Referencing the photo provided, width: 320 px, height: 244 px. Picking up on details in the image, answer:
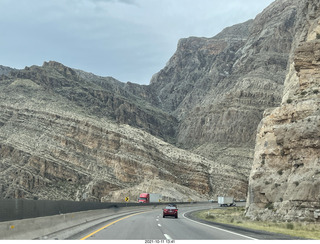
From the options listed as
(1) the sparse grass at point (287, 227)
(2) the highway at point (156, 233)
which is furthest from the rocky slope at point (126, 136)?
(2) the highway at point (156, 233)

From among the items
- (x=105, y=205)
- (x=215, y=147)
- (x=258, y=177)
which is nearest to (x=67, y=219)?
(x=105, y=205)

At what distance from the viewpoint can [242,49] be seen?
608 ft

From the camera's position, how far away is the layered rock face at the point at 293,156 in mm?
30894

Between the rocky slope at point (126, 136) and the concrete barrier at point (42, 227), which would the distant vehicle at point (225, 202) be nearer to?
the rocky slope at point (126, 136)

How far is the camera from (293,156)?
36000 millimetres

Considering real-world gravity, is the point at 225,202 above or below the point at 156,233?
below

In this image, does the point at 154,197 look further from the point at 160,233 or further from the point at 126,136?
the point at 160,233

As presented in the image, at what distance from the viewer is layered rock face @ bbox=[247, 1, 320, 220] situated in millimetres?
30894

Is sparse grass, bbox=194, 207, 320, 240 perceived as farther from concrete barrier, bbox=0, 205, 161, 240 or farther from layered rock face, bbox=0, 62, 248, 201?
layered rock face, bbox=0, 62, 248, 201

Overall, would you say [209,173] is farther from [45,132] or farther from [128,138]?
[45,132]

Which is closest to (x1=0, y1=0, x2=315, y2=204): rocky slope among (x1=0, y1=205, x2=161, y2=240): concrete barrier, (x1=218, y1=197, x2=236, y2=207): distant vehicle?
(x1=218, y1=197, x2=236, y2=207): distant vehicle

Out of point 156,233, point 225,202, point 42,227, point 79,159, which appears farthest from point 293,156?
point 79,159

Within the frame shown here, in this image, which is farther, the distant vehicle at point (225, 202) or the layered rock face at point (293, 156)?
the distant vehicle at point (225, 202)

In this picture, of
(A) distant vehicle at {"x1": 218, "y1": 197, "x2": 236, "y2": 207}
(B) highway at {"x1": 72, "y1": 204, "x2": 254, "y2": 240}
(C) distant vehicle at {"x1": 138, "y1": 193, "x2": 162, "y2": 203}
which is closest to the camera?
(B) highway at {"x1": 72, "y1": 204, "x2": 254, "y2": 240}
